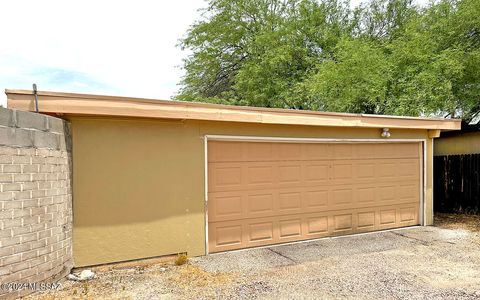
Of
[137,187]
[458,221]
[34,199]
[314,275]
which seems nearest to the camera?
[34,199]

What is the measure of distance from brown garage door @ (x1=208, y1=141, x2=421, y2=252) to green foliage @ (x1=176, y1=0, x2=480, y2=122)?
3312 mm

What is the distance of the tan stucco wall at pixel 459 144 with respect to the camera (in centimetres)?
955

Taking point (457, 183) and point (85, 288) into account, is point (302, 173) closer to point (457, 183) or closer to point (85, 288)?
point (85, 288)

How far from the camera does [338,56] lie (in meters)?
13.0

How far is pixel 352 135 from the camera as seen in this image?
7.17m

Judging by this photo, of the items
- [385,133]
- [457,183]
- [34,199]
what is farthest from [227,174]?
[457,183]

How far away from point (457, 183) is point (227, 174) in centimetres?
740

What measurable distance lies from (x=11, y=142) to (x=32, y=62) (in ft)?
29.2

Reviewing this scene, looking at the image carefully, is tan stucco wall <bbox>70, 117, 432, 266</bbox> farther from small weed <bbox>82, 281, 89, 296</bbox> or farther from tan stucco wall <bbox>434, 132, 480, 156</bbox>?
tan stucco wall <bbox>434, 132, 480, 156</bbox>

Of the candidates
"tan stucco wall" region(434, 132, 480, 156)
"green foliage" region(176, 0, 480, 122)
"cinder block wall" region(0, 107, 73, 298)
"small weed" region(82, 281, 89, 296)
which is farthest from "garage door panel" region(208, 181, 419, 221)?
"green foliage" region(176, 0, 480, 122)

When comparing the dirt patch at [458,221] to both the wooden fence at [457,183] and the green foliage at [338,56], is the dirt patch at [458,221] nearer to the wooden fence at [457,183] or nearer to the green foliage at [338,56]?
the wooden fence at [457,183]

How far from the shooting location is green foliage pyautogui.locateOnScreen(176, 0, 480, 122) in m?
10.4

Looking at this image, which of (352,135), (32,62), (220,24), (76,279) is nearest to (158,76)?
(220,24)

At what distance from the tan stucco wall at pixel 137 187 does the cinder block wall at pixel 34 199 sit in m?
0.22
